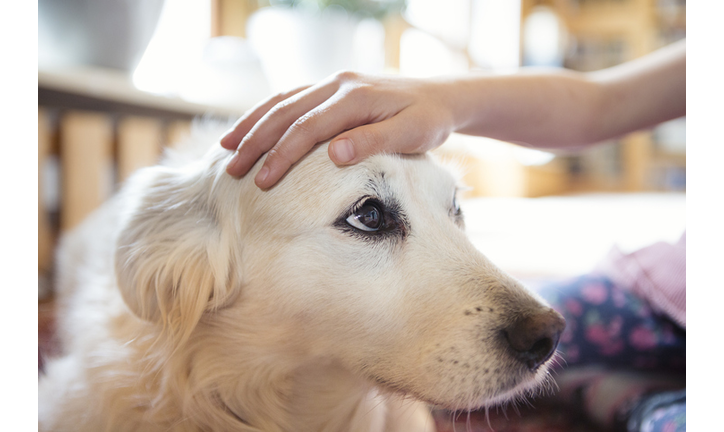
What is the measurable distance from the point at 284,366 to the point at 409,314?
0.26 metres

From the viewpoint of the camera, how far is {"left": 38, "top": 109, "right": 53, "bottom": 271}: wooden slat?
5.00ft

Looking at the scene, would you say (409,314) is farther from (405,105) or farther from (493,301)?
(405,105)

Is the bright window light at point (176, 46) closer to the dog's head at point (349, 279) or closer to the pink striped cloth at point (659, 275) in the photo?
the dog's head at point (349, 279)

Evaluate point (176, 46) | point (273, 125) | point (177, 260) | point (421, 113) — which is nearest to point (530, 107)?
point (421, 113)

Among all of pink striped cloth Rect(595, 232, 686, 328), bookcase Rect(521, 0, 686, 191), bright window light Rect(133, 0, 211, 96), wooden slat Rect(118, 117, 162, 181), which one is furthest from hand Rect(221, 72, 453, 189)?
bookcase Rect(521, 0, 686, 191)

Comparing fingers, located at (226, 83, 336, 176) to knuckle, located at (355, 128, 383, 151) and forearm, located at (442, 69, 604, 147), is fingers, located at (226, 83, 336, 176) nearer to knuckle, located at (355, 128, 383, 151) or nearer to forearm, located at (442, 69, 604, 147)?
knuckle, located at (355, 128, 383, 151)

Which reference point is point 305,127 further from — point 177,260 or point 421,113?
point 177,260

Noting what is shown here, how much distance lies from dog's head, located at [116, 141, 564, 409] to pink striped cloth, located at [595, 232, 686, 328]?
0.75 metres

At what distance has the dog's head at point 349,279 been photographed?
758mm

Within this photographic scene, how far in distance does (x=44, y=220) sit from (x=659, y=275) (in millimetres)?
1871

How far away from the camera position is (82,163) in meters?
1.65

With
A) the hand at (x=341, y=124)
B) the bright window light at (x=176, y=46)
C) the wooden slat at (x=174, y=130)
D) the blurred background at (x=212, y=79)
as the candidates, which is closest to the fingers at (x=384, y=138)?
the hand at (x=341, y=124)

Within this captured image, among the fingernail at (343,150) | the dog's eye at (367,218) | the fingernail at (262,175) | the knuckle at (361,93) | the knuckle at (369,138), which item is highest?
the knuckle at (361,93)

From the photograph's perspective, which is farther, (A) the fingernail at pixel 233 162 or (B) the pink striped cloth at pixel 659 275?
(B) the pink striped cloth at pixel 659 275
